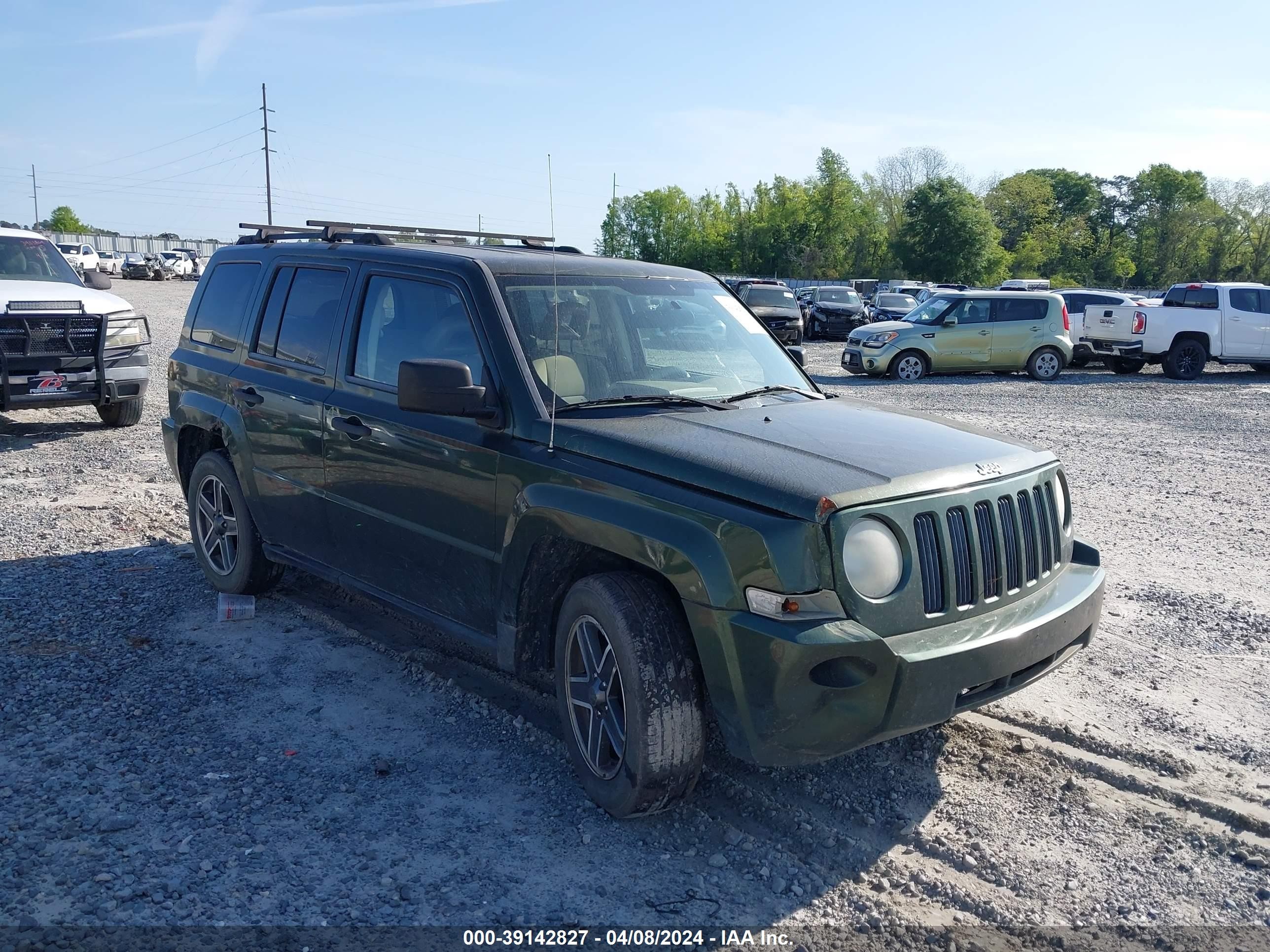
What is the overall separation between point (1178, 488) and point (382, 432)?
7996 millimetres

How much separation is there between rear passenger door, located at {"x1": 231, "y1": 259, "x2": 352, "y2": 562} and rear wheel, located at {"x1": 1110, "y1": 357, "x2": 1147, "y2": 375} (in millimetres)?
20663

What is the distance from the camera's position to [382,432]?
179 inches

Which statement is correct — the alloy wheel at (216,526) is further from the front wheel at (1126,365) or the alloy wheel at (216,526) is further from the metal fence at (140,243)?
the metal fence at (140,243)

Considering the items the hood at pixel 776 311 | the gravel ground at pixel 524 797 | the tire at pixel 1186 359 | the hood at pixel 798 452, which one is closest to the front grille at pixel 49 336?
the gravel ground at pixel 524 797

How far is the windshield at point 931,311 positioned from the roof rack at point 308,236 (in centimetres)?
1636

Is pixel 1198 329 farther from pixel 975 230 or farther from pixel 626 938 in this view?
pixel 975 230

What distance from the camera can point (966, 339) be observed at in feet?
66.8

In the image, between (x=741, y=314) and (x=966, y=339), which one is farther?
(x=966, y=339)

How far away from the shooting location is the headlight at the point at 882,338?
20.0 meters

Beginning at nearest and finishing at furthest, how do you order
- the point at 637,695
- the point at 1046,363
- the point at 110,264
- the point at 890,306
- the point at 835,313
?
the point at 637,695
the point at 1046,363
the point at 890,306
the point at 835,313
the point at 110,264

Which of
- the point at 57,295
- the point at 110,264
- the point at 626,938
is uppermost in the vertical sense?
the point at 110,264

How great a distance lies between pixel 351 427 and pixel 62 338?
7.63 metres

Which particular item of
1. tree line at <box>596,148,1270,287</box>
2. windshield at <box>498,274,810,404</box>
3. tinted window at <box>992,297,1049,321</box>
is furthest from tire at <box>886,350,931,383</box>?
tree line at <box>596,148,1270,287</box>

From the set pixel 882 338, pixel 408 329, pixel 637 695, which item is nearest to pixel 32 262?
pixel 408 329
